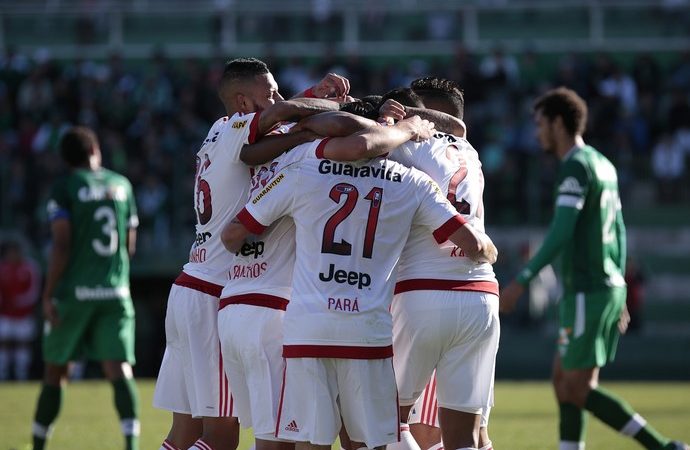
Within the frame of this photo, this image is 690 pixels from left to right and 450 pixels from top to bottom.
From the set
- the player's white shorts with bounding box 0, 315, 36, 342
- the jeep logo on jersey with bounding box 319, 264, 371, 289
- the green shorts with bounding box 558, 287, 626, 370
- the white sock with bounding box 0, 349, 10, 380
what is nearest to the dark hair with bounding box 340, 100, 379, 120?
the jeep logo on jersey with bounding box 319, 264, 371, 289

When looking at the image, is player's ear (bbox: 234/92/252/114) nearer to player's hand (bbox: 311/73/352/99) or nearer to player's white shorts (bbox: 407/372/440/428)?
player's hand (bbox: 311/73/352/99)

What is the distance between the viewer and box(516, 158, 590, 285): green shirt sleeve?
8453 millimetres

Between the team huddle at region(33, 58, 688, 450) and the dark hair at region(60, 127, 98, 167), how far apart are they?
326cm

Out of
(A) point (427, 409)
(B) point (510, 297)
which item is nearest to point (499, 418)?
(B) point (510, 297)

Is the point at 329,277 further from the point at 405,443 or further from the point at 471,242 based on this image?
the point at 405,443

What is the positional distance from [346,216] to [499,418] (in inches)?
332

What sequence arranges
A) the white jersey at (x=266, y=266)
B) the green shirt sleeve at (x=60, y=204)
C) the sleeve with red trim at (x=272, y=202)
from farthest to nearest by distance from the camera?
the green shirt sleeve at (x=60, y=204) → the white jersey at (x=266, y=266) → the sleeve with red trim at (x=272, y=202)

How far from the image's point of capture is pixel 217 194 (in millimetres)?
7262

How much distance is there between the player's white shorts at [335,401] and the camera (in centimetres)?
626

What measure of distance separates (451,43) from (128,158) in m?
8.21

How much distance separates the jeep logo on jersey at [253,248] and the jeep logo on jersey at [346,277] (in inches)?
23.8

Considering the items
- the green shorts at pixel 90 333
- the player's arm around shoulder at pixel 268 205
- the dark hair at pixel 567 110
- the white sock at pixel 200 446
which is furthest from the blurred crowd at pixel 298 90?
the player's arm around shoulder at pixel 268 205

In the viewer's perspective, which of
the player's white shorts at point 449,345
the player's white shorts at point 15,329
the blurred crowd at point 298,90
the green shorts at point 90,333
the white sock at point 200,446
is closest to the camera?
the player's white shorts at point 449,345

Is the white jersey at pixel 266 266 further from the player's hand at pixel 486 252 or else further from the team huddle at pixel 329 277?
the player's hand at pixel 486 252
